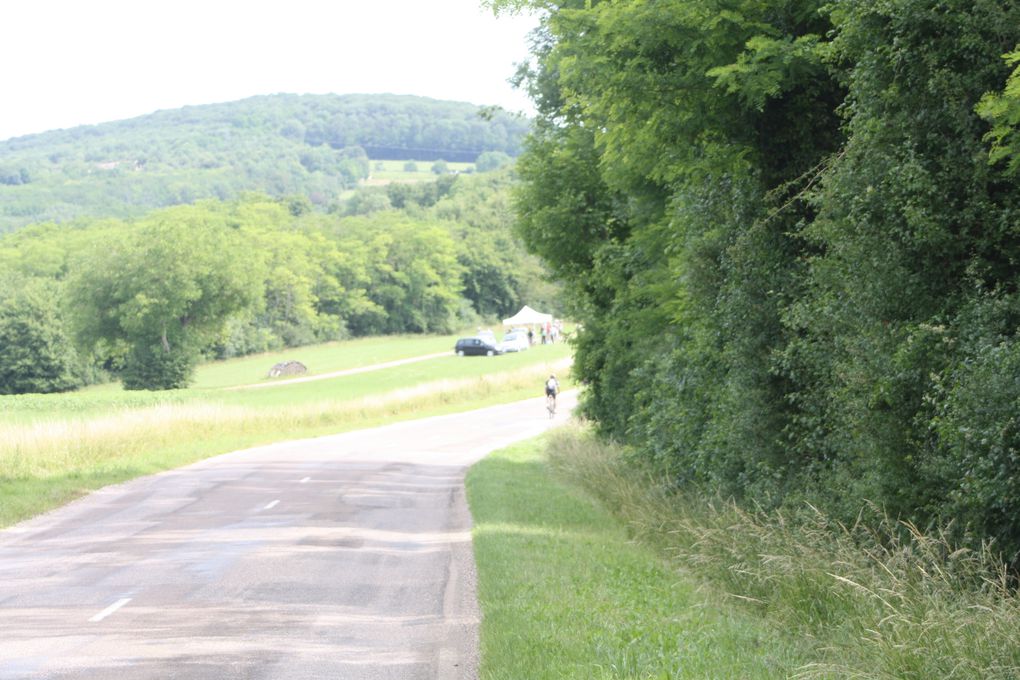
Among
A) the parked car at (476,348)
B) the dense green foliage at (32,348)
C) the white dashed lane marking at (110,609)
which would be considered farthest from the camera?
the dense green foliage at (32,348)

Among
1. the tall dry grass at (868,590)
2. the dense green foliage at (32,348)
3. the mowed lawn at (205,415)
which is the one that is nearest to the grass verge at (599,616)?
the tall dry grass at (868,590)

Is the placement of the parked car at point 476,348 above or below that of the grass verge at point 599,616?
below

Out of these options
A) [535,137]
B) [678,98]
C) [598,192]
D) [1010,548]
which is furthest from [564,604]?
[535,137]

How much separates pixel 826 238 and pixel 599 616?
15.1 feet

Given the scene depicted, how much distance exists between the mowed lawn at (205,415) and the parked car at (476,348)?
1123 mm

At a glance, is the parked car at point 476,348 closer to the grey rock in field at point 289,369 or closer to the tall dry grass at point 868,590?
the grey rock in field at point 289,369

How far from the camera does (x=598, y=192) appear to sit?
27.6 meters

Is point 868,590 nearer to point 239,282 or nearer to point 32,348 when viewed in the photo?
point 239,282

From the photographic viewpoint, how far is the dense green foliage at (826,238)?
1027 centimetres

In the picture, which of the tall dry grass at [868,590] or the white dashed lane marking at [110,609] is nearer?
the tall dry grass at [868,590]

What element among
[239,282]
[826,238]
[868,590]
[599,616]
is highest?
[239,282]

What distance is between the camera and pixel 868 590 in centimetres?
873

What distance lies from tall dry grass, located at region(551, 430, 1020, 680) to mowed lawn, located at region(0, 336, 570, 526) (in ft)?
44.7

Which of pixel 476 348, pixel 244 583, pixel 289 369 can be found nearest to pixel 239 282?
pixel 289 369
